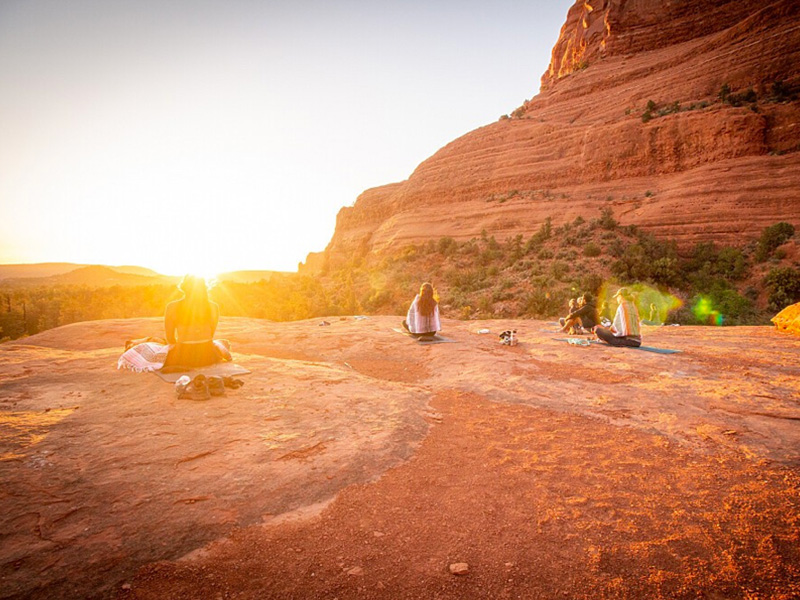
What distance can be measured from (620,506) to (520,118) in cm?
5162

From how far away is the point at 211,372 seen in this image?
637cm

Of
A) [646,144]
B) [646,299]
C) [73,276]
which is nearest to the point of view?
[646,299]

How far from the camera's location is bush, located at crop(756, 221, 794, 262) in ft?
75.3

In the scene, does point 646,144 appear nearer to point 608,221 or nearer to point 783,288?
point 608,221

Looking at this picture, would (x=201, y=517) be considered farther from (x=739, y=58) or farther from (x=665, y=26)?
(x=665, y=26)

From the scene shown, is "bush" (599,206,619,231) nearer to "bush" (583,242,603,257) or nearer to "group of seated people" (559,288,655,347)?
"bush" (583,242,603,257)

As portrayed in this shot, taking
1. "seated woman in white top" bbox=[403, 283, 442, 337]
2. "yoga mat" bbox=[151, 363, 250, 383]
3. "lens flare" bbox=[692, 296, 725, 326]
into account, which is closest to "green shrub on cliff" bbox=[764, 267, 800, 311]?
"lens flare" bbox=[692, 296, 725, 326]

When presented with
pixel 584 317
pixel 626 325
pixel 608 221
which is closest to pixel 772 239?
pixel 608 221

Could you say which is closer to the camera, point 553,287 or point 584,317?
point 584,317

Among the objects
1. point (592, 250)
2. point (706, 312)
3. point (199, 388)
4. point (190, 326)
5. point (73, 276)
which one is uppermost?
point (73, 276)

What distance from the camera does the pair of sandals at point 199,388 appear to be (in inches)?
205

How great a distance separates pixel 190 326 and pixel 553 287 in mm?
21531

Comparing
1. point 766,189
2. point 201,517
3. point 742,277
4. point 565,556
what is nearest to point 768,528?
point 565,556

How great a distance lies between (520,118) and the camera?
46.3m
